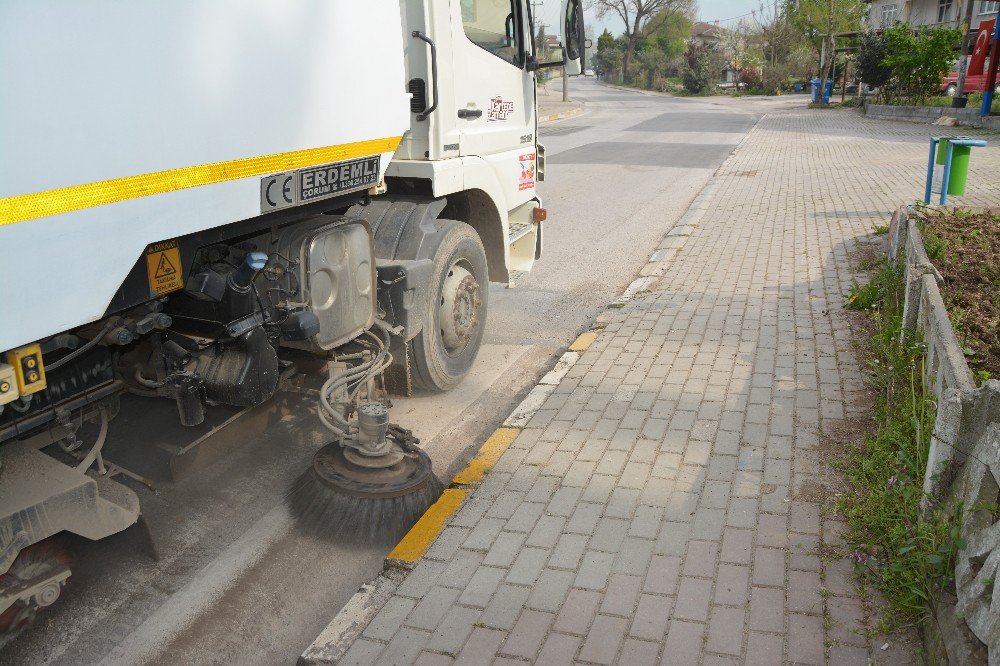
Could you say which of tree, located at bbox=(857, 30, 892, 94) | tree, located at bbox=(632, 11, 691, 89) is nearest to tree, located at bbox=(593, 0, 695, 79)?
tree, located at bbox=(632, 11, 691, 89)

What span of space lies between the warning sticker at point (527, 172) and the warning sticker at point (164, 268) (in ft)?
11.1

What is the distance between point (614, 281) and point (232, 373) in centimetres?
524

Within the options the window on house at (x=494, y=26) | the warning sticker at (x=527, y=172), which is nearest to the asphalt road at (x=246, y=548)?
the warning sticker at (x=527, y=172)

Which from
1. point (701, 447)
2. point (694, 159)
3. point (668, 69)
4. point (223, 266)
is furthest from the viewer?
point (668, 69)

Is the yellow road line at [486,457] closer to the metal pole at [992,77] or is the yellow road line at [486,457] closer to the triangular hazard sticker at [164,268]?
the triangular hazard sticker at [164,268]

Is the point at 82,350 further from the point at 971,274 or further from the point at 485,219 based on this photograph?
the point at 971,274

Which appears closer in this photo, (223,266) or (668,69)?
(223,266)

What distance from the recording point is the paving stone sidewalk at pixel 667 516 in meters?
2.99

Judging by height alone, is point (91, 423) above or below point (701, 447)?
above

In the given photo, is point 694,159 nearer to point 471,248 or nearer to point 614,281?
point 614,281

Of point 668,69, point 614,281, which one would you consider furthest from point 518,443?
point 668,69

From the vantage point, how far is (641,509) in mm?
3836

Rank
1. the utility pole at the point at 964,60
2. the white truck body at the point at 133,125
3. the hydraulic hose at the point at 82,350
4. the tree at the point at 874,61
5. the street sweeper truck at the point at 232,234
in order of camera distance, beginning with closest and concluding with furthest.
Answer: the white truck body at the point at 133,125
the street sweeper truck at the point at 232,234
the hydraulic hose at the point at 82,350
the utility pole at the point at 964,60
the tree at the point at 874,61

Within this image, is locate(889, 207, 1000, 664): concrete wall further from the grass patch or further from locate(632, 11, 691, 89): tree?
locate(632, 11, 691, 89): tree
